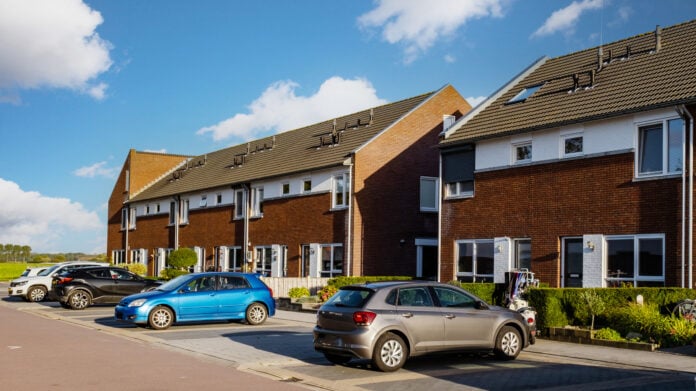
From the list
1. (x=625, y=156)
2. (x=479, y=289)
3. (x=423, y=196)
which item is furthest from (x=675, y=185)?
(x=423, y=196)

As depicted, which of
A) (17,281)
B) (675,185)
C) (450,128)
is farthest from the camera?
(17,281)

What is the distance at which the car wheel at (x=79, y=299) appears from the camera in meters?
25.1

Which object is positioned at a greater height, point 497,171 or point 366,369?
point 497,171

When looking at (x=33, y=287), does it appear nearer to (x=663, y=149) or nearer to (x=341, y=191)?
(x=341, y=191)

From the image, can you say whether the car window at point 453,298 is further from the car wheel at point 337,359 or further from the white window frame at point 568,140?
the white window frame at point 568,140

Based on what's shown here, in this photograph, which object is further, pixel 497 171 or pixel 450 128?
pixel 450 128

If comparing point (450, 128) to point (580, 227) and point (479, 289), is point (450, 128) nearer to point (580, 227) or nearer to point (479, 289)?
point (580, 227)

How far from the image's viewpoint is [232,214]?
3950 cm

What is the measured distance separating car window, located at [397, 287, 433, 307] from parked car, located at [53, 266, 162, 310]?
14156mm

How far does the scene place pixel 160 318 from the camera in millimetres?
18922

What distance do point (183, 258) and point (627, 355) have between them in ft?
92.2

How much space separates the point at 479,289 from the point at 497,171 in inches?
231

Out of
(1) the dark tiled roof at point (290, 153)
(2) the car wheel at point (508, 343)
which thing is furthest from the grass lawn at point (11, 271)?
(2) the car wheel at point (508, 343)

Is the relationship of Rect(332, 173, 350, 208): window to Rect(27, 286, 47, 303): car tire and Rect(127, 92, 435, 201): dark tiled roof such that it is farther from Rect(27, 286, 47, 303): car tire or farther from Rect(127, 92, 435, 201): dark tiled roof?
Rect(27, 286, 47, 303): car tire
